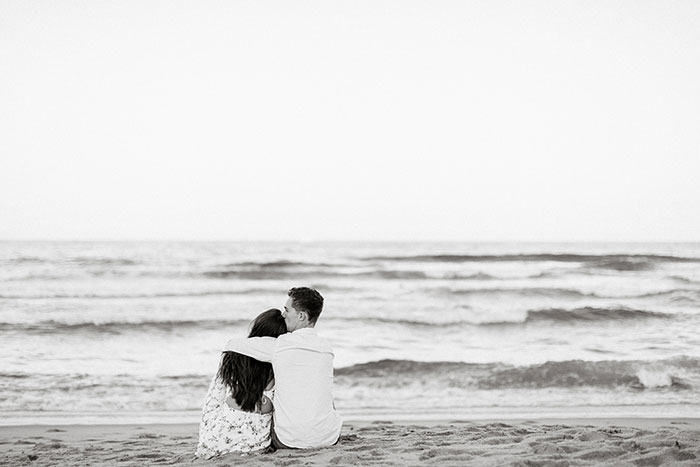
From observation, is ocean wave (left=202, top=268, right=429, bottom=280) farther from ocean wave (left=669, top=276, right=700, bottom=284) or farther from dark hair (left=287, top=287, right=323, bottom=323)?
dark hair (left=287, top=287, right=323, bottom=323)

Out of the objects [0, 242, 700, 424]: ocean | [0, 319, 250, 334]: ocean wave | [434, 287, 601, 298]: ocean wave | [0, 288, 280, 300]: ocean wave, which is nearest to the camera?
[0, 242, 700, 424]: ocean

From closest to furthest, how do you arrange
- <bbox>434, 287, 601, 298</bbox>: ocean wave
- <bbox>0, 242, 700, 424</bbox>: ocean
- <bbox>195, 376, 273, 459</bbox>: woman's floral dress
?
1. <bbox>195, 376, 273, 459</bbox>: woman's floral dress
2. <bbox>0, 242, 700, 424</bbox>: ocean
3. <bbox>434, 287, 601, 298</bbox>: ocean wave

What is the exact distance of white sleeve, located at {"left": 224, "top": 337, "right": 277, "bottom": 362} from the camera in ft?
14.5

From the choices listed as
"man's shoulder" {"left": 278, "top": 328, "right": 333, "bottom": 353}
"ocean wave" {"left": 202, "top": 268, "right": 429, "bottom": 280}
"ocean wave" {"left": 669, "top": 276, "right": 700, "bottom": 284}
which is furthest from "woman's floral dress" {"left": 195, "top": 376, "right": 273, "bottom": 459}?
"ocean wave" {"left": 669, "top": 276, "right": 700, "bottom": 284}

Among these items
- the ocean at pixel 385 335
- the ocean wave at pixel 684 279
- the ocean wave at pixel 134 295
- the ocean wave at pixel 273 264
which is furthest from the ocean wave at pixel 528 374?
the ocean wave at pixel 273 264

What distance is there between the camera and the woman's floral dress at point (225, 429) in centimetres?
457

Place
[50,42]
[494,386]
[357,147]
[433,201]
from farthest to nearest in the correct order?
[433,201], [357,147], [50,42], [494,386]

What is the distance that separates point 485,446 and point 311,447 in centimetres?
128

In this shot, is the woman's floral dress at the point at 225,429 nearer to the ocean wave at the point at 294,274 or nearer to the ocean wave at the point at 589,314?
the ocean wave at the point at 589,314

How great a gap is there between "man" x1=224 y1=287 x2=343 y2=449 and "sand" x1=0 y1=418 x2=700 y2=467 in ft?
0.48

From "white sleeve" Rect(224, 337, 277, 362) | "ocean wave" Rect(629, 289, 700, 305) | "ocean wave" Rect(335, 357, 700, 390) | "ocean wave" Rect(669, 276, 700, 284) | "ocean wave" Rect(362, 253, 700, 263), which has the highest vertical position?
"white sleeve" Rect(224, 337, 277, 362)

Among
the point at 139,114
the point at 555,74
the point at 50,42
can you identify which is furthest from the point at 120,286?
the point at 555,74

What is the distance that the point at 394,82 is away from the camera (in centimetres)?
1616

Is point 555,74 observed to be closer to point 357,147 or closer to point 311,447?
point 357,147
